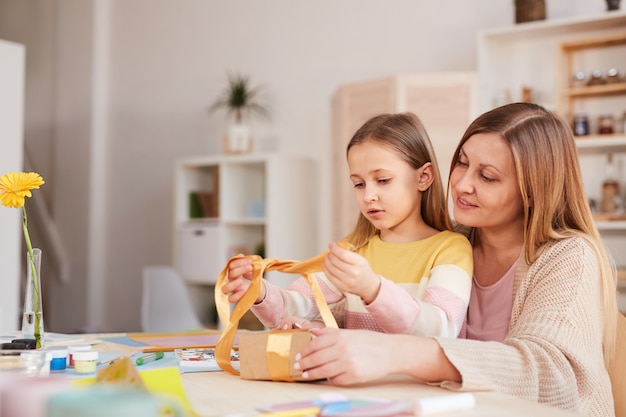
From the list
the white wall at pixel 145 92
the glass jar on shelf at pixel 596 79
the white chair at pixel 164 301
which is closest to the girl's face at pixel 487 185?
the glass jar on shelf at pixel 596 79

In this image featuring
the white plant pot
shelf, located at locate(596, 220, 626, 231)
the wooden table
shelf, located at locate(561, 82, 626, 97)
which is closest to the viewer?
the wooden table

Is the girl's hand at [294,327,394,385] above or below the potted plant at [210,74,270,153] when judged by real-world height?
below

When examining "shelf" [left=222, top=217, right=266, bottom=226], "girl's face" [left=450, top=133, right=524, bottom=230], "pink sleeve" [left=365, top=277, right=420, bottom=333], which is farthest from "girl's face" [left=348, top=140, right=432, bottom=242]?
"shelf" [left=222, top=217, right=266, bottom=226]

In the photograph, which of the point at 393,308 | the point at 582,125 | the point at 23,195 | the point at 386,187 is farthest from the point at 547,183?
the point at 582,125

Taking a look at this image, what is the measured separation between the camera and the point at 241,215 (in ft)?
16.4

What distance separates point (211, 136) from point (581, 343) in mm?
4533

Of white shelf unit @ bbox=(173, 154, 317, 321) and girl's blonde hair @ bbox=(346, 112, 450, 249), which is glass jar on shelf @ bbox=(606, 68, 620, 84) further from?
girl's blonde hair @ bbox=(346, 112, 450, 249)

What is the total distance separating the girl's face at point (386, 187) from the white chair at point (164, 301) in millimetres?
2773

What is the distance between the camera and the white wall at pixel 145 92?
495 cm

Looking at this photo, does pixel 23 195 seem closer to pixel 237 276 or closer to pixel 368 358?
pixel 237 276

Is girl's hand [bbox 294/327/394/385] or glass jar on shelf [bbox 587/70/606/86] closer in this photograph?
girl's hand [bbox 294/327/394/385]

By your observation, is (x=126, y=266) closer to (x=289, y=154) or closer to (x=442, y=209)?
(x=289, y=154)

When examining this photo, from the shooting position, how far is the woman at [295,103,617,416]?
3.60 ft

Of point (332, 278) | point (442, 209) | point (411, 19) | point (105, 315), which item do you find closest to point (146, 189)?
point (105, 315)
